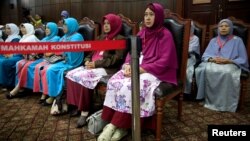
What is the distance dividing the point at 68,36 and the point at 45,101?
91cm

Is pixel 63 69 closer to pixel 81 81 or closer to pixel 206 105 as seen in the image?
pixel 81 81

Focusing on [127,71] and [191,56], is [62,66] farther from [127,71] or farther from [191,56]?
[191,56]

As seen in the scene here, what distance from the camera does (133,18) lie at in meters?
7.03

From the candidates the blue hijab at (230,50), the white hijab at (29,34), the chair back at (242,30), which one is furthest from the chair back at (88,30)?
the chair back at (242,30)

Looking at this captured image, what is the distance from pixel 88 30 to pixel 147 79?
1419 mm

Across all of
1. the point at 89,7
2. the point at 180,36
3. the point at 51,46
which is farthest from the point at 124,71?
the point at 89,7

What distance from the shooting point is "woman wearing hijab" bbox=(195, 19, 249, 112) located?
286 cm

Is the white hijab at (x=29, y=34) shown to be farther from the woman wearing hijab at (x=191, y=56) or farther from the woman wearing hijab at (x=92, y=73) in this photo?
the woman wearing hijab at (x=191, y=56)

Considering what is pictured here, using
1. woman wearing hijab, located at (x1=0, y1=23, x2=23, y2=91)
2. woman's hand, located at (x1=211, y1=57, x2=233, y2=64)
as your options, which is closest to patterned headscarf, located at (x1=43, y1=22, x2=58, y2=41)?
woman wearing hijab, located at (x1=0, y1=23, x2=23, y2=91)

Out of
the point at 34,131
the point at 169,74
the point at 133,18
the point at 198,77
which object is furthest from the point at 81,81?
the point at 133,18

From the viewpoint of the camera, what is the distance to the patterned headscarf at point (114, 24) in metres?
2.71

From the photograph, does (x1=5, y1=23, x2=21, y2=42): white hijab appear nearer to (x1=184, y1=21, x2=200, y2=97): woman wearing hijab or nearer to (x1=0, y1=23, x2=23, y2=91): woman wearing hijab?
(x1=0, y1=23, x2=23, y2=91): woman wearing hijab

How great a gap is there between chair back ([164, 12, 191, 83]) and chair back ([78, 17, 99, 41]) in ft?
3.33

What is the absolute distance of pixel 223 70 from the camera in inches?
114
